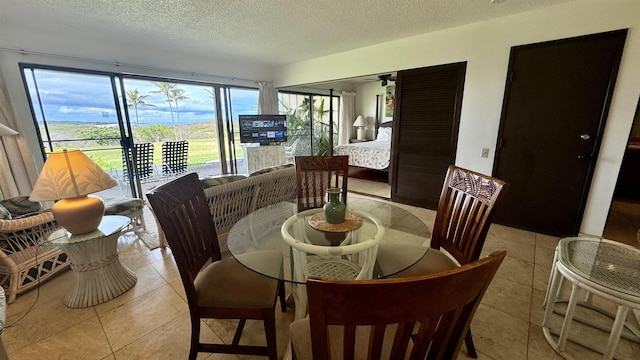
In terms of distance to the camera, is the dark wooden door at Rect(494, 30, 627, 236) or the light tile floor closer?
the light tile floor

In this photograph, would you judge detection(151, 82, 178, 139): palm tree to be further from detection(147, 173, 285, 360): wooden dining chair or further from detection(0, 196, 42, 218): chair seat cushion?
detection(147, 173, 285, 360): wooden dining chair

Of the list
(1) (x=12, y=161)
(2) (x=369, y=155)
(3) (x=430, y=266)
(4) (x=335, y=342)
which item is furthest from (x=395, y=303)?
(2) (x=369, y=155)

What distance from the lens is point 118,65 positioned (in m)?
3.67

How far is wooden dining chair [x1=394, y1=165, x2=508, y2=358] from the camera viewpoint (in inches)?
52.4

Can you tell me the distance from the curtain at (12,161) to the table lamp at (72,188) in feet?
6.59

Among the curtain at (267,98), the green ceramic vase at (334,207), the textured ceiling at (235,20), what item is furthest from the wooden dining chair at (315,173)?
the curtain at (267,98)

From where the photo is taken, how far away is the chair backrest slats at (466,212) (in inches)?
52.1

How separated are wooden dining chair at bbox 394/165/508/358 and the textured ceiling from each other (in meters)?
1.93

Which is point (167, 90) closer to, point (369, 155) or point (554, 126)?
point (369, 155)

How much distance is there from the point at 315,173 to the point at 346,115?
5.62 metres

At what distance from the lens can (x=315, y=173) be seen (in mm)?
2295

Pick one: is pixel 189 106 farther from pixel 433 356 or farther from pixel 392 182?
pixel 433 356

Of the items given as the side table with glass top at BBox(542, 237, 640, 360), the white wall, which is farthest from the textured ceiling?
the side table with glass top at BBox(542, 237, 640, 360)

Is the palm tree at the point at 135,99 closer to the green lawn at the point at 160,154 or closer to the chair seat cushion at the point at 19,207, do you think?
the green lawn at the point at 160,154
